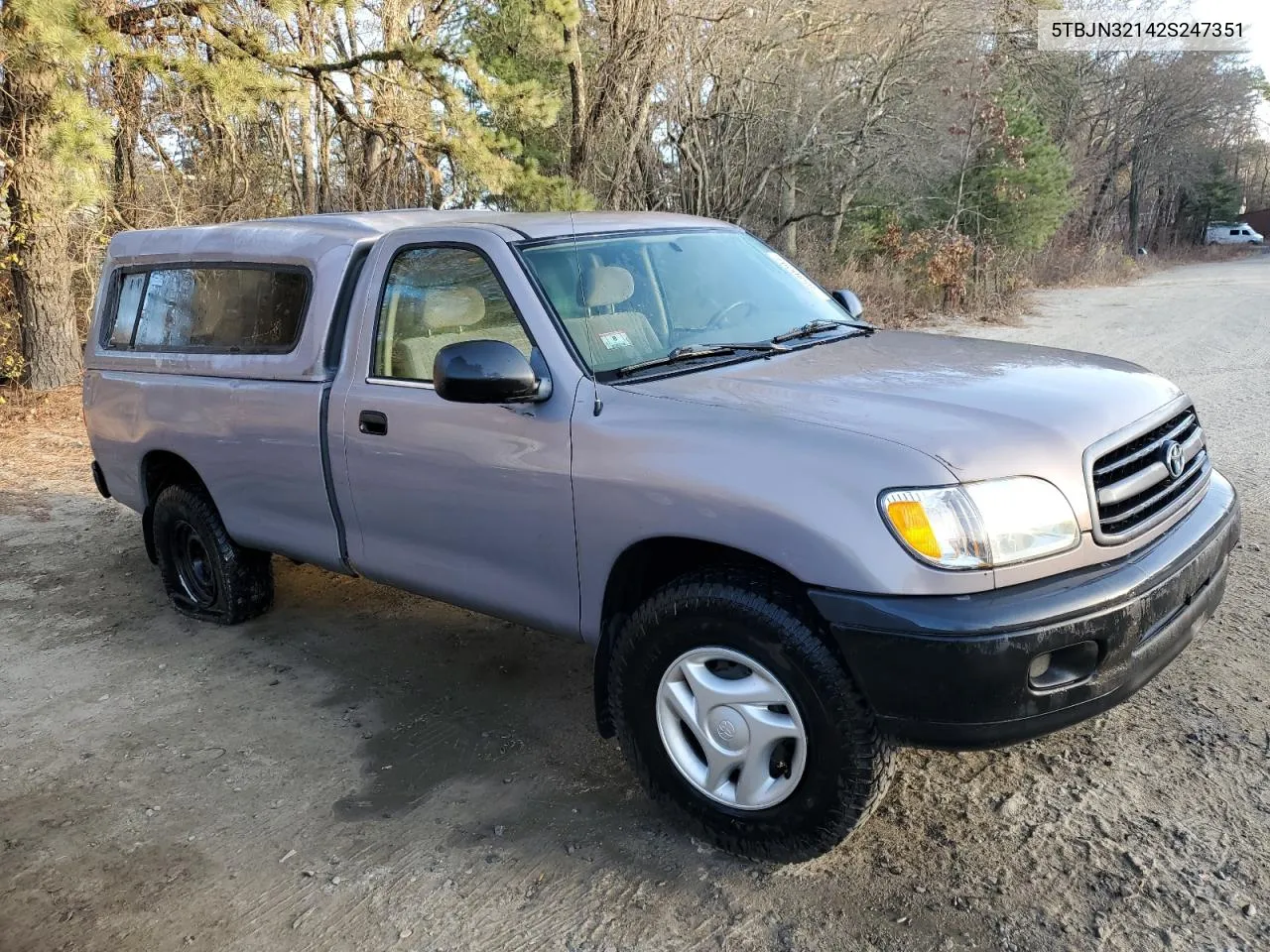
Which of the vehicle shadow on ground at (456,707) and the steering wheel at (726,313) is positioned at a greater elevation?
the steering wheel at (726,313)

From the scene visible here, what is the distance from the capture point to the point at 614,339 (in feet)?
10.8

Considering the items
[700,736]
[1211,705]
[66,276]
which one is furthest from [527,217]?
[66,276]

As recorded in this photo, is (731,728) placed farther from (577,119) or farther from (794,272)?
(577,119)

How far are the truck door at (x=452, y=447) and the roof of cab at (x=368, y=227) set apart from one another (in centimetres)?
21

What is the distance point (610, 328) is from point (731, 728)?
1.38 m

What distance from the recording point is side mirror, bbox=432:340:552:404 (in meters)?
3.02

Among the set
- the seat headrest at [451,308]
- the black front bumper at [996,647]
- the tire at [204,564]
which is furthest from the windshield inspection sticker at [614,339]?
the tire at [204,564]

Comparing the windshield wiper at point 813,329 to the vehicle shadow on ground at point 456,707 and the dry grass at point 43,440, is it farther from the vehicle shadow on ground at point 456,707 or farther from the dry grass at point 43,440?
the dry grass at point 43,440

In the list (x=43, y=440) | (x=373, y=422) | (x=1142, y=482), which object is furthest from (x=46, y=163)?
(x=1142, y=482)

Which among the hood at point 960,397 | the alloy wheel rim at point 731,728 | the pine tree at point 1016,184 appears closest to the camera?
the hood at point 960,397

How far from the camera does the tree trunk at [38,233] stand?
A: 33.0 ft

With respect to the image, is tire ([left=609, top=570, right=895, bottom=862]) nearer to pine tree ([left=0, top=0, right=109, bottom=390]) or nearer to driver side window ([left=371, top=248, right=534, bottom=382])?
driver side window ([left=371, top=248, right=534, bottom=382])

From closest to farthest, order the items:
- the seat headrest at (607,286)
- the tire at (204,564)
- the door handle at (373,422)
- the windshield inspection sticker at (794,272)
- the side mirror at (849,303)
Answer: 1. the seat headrest at (607,286)
2. the door handle at (373,422)
3. the windshield inspection sticker at (794,272)
4. the side mirror at (849,303)
5. the tire at (204,564)

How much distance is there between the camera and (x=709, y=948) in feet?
8.31
